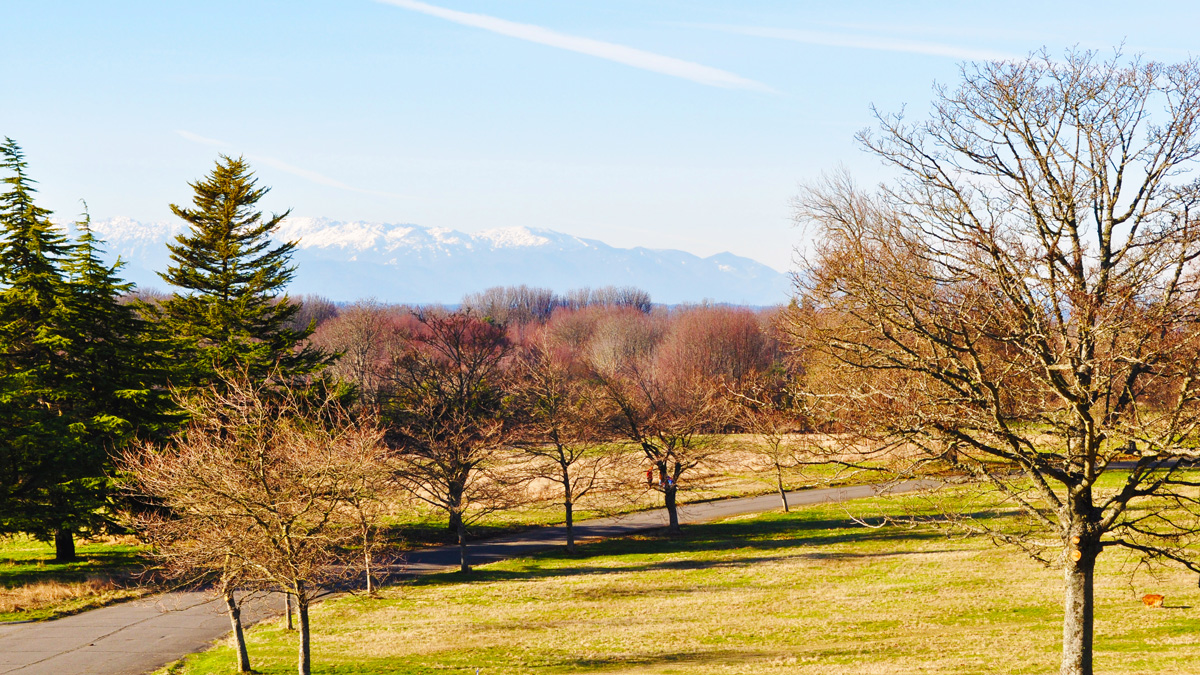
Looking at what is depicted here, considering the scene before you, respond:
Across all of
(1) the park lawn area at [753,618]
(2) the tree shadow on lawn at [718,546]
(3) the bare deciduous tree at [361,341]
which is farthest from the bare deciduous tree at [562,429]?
(3) the bare deciduous tree at [361,341]

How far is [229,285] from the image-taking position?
131 feet

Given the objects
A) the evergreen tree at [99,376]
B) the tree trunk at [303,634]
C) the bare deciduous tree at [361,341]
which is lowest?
the tree trunk at [303,634]

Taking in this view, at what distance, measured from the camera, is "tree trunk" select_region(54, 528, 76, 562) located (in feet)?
122

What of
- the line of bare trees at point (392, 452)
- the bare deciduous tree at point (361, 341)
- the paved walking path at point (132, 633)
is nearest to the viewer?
the line of bare trees at point (392, 452)

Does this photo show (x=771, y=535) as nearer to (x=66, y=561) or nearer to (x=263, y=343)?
(x=263, y=343)

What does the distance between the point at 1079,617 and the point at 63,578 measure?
35138mm

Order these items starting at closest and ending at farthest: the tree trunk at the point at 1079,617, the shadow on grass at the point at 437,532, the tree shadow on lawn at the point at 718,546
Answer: the tree trunk at the point at 1079,617
the tree shadow on lawn at the point at 718,546
the shadow on grass at the point at 437,532

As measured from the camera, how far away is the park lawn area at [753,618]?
1822 centimetres

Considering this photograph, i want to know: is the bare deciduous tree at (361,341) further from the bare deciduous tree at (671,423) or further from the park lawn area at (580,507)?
the bare deciduous tree at (671,423)

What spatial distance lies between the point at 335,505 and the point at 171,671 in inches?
280

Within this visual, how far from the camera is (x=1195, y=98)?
1241cm

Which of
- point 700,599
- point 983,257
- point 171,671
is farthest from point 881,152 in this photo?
point 171,671

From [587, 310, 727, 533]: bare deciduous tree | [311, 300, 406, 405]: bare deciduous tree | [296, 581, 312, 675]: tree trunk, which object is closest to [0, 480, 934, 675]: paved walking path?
[296, 581, 312, 675]: tree trunk

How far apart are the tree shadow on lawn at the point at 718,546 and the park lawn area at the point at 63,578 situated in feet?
36.4
